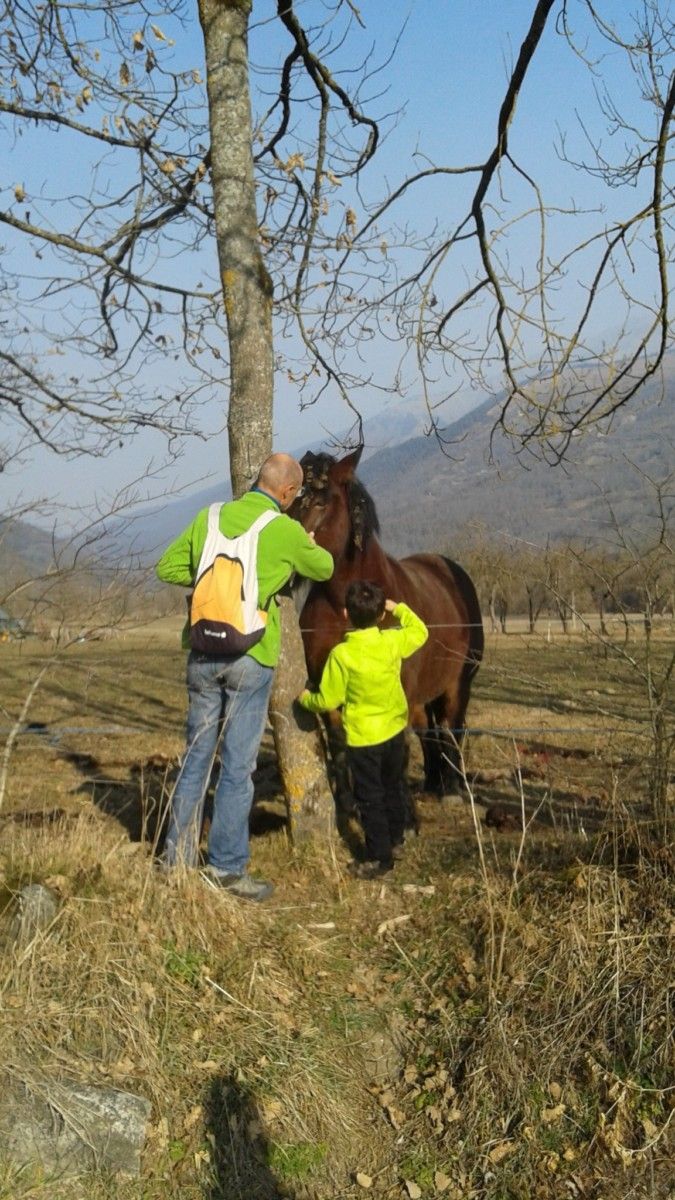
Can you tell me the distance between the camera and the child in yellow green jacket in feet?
19.7

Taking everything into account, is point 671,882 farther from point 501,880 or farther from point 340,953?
point 340,953

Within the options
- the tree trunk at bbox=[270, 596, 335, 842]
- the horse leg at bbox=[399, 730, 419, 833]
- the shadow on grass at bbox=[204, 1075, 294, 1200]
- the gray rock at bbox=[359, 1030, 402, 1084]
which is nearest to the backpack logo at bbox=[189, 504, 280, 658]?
the tree trunk at bbox=[270, 596, 335, 842]

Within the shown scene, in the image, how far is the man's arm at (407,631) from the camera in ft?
20.6

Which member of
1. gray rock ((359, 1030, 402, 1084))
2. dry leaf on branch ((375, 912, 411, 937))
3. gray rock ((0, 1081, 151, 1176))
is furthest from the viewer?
dry leaf on branch ((375, 912, 411, 937))

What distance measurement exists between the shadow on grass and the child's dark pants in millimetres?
1969

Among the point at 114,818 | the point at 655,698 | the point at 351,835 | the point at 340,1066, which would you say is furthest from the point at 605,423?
the point at 114,818

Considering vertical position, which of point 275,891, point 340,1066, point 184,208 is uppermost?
point 184,208

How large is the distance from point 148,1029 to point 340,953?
114cm

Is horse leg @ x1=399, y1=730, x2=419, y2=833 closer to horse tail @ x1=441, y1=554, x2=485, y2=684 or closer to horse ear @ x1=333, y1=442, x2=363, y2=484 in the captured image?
horse ear @ x1=333, y1=442, x2=363, y2=484

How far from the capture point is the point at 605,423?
6.16 m

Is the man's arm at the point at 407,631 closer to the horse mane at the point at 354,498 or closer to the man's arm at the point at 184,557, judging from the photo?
the horse mane at the point at 354,498

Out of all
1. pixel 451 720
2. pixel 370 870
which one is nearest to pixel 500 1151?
pixel 370 870

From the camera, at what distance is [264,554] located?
5.39 m

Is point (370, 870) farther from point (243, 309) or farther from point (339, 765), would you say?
point (243, 309)
